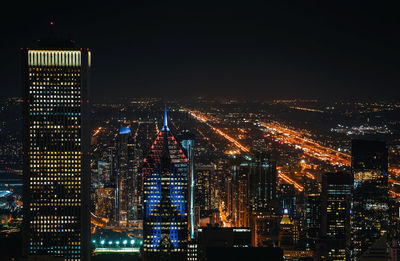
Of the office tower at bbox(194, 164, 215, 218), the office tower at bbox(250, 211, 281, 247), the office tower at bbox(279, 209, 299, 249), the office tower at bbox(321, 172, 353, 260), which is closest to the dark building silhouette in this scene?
the office tower at bbox(194, 164, 215, 218)

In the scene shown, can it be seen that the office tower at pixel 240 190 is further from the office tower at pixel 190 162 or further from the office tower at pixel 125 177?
the office tower at pixel 125 177

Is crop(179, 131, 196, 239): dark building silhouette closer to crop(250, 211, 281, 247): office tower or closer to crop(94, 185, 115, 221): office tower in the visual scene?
crop(250, 211, 281, 247): office tower

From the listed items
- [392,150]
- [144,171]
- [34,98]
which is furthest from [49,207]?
[392,150]

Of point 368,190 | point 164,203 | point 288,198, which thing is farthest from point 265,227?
point 164,203

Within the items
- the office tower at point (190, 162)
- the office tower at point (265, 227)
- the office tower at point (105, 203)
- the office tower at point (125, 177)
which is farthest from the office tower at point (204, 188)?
the office tower at point (105, 203)

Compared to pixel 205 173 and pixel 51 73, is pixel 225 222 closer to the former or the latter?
pixel 205 173
